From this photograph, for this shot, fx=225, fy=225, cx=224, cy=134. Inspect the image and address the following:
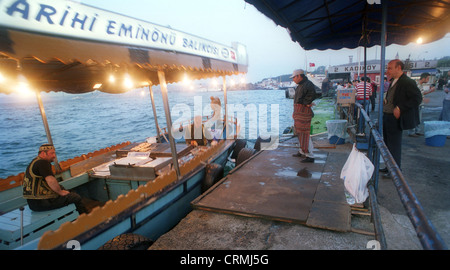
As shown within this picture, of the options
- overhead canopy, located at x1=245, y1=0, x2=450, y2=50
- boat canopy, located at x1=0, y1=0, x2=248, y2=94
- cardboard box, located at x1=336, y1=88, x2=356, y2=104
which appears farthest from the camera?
cardboard box, located at x1=336, y1=88, x2=356, y2=104

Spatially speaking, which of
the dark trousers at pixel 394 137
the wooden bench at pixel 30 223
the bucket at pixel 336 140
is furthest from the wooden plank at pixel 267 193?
the wooden bench at pixel 30 223

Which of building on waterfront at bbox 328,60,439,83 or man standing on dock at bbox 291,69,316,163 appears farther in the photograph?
building on waterfront at bbox 328,60,439,83

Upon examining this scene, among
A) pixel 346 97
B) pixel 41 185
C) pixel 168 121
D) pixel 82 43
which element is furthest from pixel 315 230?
pixel 346 97

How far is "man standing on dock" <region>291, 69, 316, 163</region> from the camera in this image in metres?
5.52

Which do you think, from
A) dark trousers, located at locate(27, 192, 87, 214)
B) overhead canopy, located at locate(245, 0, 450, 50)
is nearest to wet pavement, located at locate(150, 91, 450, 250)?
dark trousers, located at locate(27, 192, 87, 214)

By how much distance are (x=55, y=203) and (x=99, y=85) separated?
445 centimetres

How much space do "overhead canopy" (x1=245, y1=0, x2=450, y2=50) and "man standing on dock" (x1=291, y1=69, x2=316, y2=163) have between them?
1270 millimetres

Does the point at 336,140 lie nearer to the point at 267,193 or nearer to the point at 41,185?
the point at 267,193

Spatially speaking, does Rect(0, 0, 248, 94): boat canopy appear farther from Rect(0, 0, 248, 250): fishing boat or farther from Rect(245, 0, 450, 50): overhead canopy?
Rect(245, 0, 450, 50): overhead canopy

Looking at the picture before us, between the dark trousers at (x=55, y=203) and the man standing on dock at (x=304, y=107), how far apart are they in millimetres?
5252

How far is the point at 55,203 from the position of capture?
13.4 feet

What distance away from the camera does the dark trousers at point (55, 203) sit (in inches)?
156

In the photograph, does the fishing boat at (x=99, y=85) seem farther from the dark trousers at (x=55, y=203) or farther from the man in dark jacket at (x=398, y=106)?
the man in dark jacket at (x=398, y=106)
